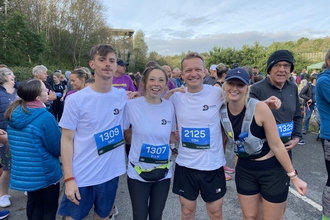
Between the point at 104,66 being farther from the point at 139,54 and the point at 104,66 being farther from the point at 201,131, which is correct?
the point at 139,54

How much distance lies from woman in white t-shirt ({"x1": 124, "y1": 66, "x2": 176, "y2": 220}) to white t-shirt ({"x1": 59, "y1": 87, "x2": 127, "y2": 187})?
0.18m

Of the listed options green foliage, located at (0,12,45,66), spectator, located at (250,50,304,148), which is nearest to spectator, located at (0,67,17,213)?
spectator, located at (250,50,304,148)

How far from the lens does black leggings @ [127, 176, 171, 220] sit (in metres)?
2.10

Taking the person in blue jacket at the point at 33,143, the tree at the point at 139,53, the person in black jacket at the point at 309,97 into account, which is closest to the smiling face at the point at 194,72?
the person in blue jacket at the point at 33,143

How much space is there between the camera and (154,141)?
210cm

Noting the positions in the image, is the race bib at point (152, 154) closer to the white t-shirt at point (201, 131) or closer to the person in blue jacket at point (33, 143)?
the white t-shirt at point (201, 131)

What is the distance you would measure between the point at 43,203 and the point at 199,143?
66.5 inches

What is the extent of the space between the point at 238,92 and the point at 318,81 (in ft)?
4.12

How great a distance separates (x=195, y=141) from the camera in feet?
7.00

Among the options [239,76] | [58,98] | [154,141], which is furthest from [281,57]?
[58,98]

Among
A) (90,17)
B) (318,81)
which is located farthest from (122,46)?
(318,81)

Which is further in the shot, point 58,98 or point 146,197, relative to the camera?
point 58,98

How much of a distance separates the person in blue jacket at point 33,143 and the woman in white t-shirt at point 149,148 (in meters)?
0.76

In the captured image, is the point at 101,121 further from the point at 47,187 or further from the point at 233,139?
the point at 233,139
